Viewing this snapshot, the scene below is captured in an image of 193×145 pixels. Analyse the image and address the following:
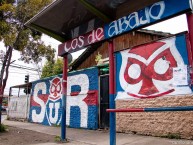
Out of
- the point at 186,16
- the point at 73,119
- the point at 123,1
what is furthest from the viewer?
the point at 73,119

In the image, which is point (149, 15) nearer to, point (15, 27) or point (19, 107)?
point (15, 27)

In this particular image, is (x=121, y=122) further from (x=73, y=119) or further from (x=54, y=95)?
(x=54, y=95)

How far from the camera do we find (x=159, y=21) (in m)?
4.99

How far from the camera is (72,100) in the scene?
11750 millimetres

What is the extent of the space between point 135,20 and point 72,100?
281 inches

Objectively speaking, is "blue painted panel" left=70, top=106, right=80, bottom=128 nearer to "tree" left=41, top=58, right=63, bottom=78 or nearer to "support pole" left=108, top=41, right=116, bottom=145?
"support pole" left=108, top=41, right=116, bottom=145

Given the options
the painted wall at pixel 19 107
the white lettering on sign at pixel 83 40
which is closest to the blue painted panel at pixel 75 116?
the white lettering on sign at pixel 83 40

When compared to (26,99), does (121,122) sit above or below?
below

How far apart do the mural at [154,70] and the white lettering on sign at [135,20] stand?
1.61 feet

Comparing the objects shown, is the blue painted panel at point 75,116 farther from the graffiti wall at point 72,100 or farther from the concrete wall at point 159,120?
the concrete wall at point 159,120

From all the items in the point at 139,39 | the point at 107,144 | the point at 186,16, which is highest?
the point at 139,39

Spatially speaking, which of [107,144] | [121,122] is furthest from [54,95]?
[107,144]

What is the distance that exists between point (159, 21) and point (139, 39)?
8.46m

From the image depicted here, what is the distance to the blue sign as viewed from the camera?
15.2ft
